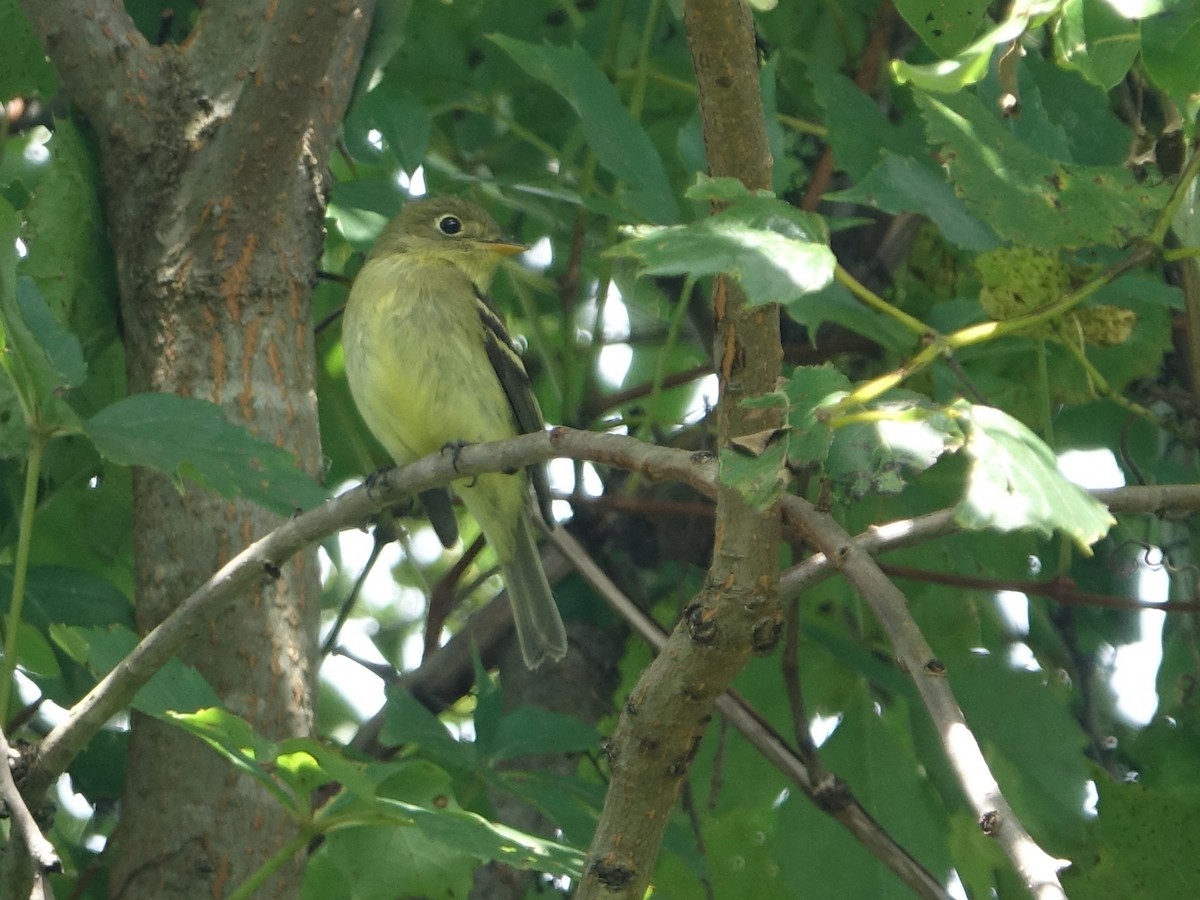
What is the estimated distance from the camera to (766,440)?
5.90 ft

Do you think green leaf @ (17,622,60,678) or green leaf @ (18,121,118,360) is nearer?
green leaf @ (17,622,60,678)

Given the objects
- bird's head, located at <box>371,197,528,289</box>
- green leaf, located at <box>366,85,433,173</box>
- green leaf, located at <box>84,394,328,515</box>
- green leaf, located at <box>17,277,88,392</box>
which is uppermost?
bird's head, located at <box>371,197,528,289</box>

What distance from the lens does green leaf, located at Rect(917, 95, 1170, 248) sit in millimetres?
2213

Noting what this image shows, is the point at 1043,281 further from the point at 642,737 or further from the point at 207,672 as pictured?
the point at 207,672

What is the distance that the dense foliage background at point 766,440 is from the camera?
80.2 inches

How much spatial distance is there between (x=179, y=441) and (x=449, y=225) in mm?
3145

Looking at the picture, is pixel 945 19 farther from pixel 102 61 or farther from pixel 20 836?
pixel 102 61

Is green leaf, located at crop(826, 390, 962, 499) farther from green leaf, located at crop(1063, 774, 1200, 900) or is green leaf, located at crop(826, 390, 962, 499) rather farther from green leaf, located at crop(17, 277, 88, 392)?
green leaf, located at crop(1063, 774, 1200, 900)

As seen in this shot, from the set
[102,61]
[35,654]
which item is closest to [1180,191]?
[35,654]

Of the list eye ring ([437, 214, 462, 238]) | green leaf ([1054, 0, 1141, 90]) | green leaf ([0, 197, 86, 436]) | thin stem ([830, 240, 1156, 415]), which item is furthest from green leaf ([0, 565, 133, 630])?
green leaf ([1054, 0, 1141, 90])

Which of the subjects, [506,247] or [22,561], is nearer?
[22,561]

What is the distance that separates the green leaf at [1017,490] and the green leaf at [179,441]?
55.4 inches

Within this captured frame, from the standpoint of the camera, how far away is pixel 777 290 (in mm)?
1660

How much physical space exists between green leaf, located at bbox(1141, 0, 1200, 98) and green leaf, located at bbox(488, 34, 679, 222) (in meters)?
1.48
